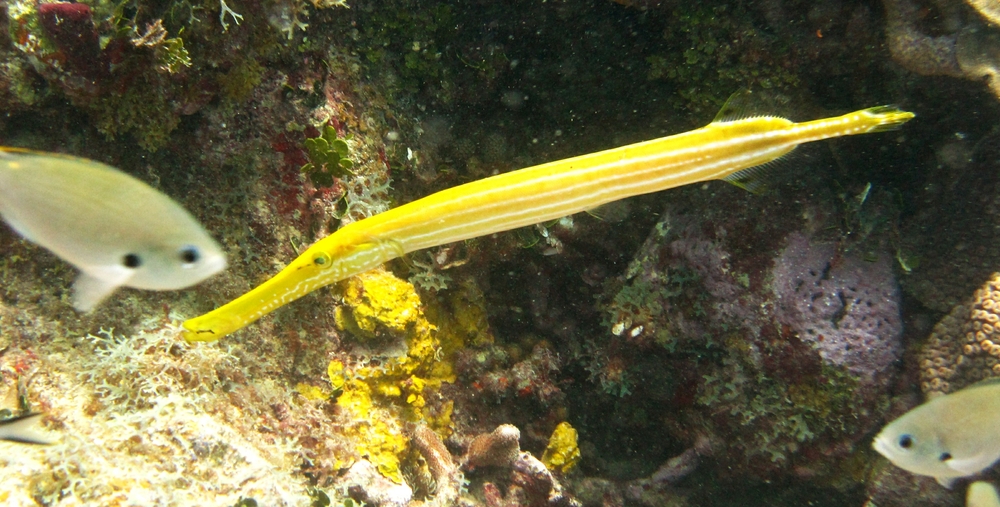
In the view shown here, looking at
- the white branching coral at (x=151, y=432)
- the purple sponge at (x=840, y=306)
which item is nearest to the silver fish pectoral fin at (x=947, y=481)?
the purple sponge at (x=840, y=306)

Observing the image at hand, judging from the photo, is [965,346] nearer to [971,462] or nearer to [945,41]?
[971,462]

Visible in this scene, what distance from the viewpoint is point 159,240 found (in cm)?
171

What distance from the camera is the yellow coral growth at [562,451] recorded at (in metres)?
4.96

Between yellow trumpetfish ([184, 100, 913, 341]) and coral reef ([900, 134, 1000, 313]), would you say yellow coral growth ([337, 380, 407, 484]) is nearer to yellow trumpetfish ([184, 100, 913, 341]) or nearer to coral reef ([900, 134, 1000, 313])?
yellow trumpetfish ([184, 100, 913, 341])

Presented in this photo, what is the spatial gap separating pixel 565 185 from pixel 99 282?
220 cm

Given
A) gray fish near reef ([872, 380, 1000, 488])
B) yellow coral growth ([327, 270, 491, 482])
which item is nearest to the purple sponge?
gray fish near reef ([872, 380, 1000, 488])

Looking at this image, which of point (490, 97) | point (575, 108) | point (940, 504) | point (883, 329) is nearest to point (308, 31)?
point (490, 97)

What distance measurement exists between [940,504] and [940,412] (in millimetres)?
2042

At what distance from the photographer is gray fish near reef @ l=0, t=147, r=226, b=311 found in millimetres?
1606

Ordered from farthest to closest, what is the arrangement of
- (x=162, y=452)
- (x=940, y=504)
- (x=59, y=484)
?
(x=940, y=504), (x=162, y=452), (x=59, y=484)

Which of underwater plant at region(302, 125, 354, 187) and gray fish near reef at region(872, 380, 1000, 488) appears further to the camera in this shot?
underwater plant at region(302, 125, 354, 187)

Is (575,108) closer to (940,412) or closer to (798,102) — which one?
(798,102)

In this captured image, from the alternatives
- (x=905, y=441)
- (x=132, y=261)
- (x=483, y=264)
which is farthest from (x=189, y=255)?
(x=905, y=441)

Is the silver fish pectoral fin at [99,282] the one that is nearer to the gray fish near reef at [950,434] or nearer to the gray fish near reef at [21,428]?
the gray fish near reef at [21,428]
